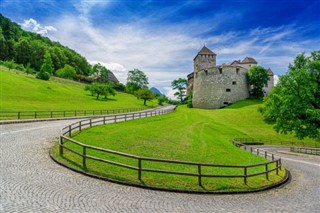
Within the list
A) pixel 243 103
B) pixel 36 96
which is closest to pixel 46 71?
pixel 36 96

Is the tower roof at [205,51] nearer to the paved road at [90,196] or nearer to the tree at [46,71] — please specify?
the tree at [46,71]

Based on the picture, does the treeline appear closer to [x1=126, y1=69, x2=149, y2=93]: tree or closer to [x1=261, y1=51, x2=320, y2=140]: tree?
[x1=126, y1=69, x2=149, y2=93]: tree

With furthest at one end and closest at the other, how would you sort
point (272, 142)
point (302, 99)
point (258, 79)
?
point (258, 79)
point (272, 142)
point (302, 99)

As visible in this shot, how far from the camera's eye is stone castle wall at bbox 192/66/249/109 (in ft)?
273

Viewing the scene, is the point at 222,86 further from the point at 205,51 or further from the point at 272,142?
the point at 272,142

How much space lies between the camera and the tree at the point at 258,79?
82.9 m

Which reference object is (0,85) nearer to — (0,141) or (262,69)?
(0,141)

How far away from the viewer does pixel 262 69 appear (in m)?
83.6

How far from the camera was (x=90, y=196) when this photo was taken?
8.62 meters

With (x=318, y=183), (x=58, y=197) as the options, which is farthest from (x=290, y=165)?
(x=58, y=197)

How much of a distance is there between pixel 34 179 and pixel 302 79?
28.1m

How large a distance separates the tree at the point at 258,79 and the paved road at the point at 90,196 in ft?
243

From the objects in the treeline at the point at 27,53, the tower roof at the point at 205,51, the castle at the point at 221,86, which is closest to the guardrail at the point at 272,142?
the castle at the point at 221,86

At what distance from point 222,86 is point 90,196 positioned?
78896 millimetres
